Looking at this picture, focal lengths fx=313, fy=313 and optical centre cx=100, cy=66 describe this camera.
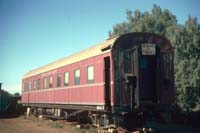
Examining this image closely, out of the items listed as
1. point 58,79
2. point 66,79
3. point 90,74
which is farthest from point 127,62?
point 58,79

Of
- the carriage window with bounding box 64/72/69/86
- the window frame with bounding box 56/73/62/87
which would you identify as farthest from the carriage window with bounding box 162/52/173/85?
the window frame with bounding box 56/73/62/87

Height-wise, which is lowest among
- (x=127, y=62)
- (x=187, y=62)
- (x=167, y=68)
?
(x=167, y=68)

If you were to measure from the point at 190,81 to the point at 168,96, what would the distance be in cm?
1511

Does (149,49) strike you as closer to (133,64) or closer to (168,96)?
(133,64)

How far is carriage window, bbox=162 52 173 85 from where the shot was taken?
13344mm

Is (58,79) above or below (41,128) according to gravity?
above

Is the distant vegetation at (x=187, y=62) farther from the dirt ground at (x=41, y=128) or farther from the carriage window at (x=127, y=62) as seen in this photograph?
the carriage window at (x=127, y=62)

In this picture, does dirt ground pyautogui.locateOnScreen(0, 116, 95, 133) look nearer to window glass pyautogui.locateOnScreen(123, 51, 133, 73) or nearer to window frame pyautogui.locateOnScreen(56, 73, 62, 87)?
window frame pyautogui.locateOnScreen(56, 73, 62, 87)

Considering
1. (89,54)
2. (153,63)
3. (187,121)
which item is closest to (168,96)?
(153,63)

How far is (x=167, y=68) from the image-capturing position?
13.4 meters

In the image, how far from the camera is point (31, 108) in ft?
92.9

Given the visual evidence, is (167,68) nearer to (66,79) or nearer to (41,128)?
(66,79)

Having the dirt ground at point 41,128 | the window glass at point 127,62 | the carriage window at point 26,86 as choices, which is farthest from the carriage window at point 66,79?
the carriage window at point 26,86

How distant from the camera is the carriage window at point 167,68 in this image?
1334 cm
